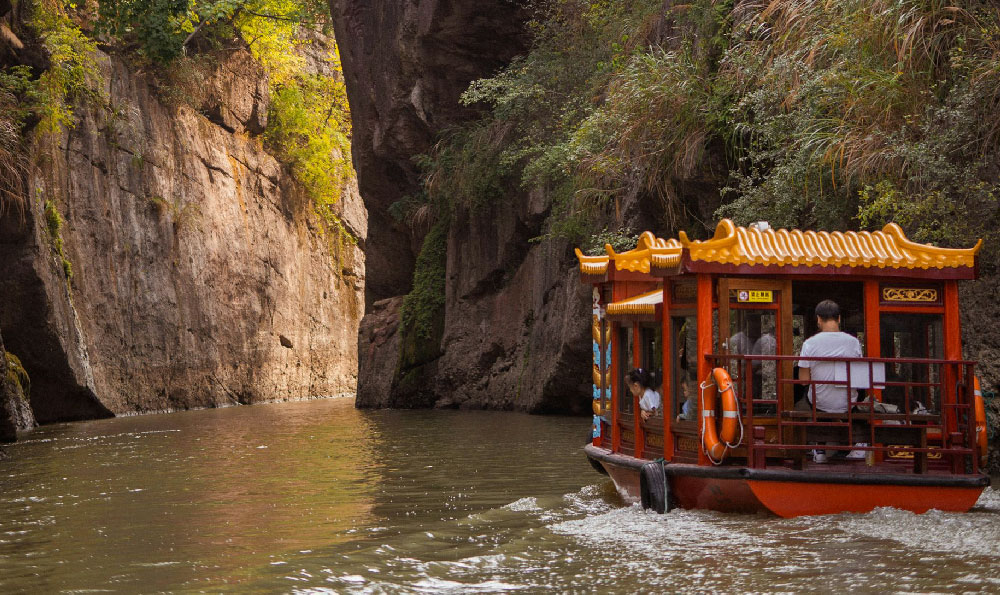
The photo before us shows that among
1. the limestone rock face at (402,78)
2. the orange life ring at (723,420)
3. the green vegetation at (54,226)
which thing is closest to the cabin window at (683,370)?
the orange life ring at (723,420)

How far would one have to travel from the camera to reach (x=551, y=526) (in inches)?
338

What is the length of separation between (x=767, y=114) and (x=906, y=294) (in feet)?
18.8

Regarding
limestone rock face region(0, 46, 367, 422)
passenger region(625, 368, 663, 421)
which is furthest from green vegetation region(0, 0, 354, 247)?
passenger region(625, 368, 663, 421)

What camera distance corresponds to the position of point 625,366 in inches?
426

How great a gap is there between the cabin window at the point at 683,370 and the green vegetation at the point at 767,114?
2874mm

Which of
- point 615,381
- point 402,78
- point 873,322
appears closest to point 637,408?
point 615,381

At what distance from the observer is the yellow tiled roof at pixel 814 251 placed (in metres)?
8.71

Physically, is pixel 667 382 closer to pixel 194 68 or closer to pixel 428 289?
pixel 428 289

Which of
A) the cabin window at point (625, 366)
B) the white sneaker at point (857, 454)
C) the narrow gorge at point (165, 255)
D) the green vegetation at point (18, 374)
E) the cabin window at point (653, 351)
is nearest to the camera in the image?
the white sneaker at point (857, 454)

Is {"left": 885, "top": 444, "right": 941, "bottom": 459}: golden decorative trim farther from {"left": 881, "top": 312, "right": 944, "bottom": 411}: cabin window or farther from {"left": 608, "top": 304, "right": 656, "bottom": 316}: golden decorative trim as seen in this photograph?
{"left": 608, "top": 304, "right": 656, "bottom": 316}: golden decorative trim

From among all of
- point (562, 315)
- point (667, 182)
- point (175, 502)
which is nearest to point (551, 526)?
point (175, 502)

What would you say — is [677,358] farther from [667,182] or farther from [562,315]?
[562,315]

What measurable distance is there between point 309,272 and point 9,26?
19.2m

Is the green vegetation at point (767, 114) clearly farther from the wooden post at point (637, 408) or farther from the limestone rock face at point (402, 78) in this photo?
the wooden post at point (637, 408)
